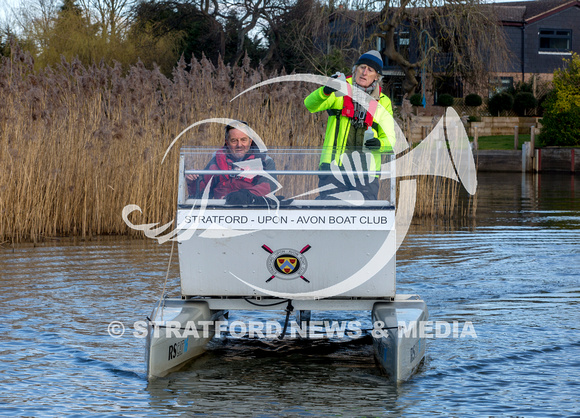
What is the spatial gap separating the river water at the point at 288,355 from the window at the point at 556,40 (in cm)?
4155

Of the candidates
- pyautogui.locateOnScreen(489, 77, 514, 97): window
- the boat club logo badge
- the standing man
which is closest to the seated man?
the boat club logo badge

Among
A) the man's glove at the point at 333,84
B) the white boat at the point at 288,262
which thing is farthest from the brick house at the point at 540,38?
the white boat at the point at 288,262

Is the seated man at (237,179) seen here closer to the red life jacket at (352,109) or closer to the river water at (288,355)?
the red life jacket at (352,109)

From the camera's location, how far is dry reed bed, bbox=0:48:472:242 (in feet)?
38.9

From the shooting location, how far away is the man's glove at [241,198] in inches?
246

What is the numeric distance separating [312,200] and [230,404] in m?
1.62

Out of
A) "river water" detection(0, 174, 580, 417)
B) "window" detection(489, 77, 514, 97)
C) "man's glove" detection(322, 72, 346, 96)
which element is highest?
"window" detection(489, 77, 514, 97)

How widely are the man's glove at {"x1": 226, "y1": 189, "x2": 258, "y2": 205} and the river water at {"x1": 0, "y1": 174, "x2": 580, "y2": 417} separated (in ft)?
3.80

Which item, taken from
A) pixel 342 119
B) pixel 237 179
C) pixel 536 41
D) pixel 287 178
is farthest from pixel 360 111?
pixel 536 41

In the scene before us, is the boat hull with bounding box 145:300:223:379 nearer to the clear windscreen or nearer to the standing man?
the clear windscreen

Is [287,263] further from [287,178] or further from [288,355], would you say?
[288,355]

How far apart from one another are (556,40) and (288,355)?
47.1 meters

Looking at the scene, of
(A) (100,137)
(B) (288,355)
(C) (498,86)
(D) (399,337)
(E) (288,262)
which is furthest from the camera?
(C) (498,86)

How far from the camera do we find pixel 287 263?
619cm
